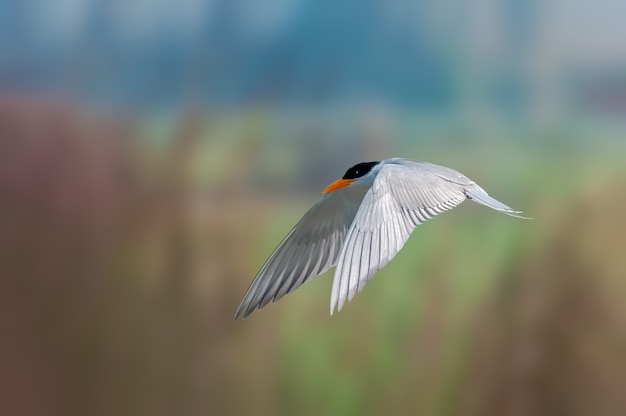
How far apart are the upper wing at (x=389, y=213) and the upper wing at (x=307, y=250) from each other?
0.19 metres

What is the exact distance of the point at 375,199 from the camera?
140 centimetres

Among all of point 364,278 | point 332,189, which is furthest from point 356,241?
point 332,189

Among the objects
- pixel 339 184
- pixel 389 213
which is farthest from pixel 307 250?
pixel 389 213

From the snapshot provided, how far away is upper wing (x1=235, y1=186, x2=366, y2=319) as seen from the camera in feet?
5.40

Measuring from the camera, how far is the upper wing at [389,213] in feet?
4.12

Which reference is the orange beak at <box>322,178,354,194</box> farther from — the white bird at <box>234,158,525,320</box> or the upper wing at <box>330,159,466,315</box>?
the upper wing at <box>330,159,466,315</box>

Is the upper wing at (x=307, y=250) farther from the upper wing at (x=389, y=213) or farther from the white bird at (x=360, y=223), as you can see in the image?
the upper wing at (x=389, y=213)

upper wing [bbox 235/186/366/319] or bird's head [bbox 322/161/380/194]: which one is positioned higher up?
bird's head [bbox 322/161/380/194]

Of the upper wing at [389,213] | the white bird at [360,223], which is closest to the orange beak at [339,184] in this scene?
the white bird at [360,223]

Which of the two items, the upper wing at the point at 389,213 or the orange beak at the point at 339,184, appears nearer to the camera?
the upper wing at the point at 389,213

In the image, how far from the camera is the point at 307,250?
5.62 feet

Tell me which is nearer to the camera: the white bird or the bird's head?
the white bird

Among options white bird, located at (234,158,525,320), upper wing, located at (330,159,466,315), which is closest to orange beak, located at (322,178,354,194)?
white bird, located at (234,158,525,320)

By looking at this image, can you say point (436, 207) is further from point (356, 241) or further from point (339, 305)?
point (339, 305)
